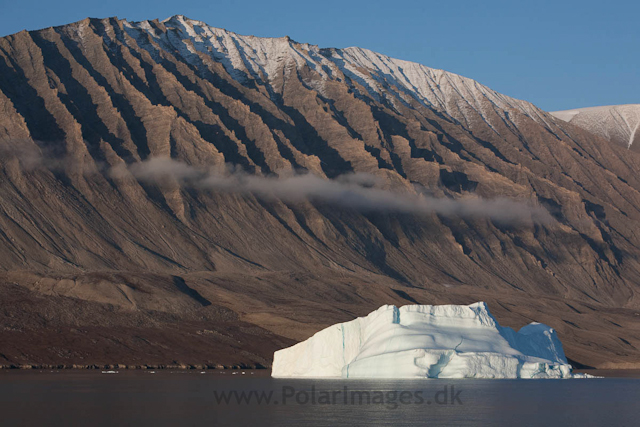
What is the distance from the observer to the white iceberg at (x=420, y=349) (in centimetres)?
7831

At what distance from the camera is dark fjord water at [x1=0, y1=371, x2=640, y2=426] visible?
178 feet

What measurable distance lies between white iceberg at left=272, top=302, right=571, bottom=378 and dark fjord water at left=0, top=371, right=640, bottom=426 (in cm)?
149

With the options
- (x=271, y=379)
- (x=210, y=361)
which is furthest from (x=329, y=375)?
(x=210, y=361)

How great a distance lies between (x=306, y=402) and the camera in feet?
214

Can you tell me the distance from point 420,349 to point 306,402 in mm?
14910

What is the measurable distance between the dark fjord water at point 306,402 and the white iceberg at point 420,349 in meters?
1.49

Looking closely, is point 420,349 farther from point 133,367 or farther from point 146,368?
point 133,367

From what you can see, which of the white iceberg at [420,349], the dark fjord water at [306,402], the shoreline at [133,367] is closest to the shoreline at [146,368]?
the shoreline at [133,367]

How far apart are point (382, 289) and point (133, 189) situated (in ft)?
174

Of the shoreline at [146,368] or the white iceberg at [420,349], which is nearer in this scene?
the white iceberg at [420,349]

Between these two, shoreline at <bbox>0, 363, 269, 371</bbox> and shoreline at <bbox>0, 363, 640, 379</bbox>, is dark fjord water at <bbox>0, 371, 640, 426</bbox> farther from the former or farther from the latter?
shoreline at <bbox>0, 363, 269, 371</bbox>

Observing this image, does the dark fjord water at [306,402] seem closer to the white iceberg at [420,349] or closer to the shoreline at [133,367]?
the white iceberg at [420,349]

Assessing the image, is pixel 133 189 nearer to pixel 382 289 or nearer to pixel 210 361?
pixel 382 289

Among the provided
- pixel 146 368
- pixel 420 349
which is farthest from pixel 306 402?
pixel 146 368
